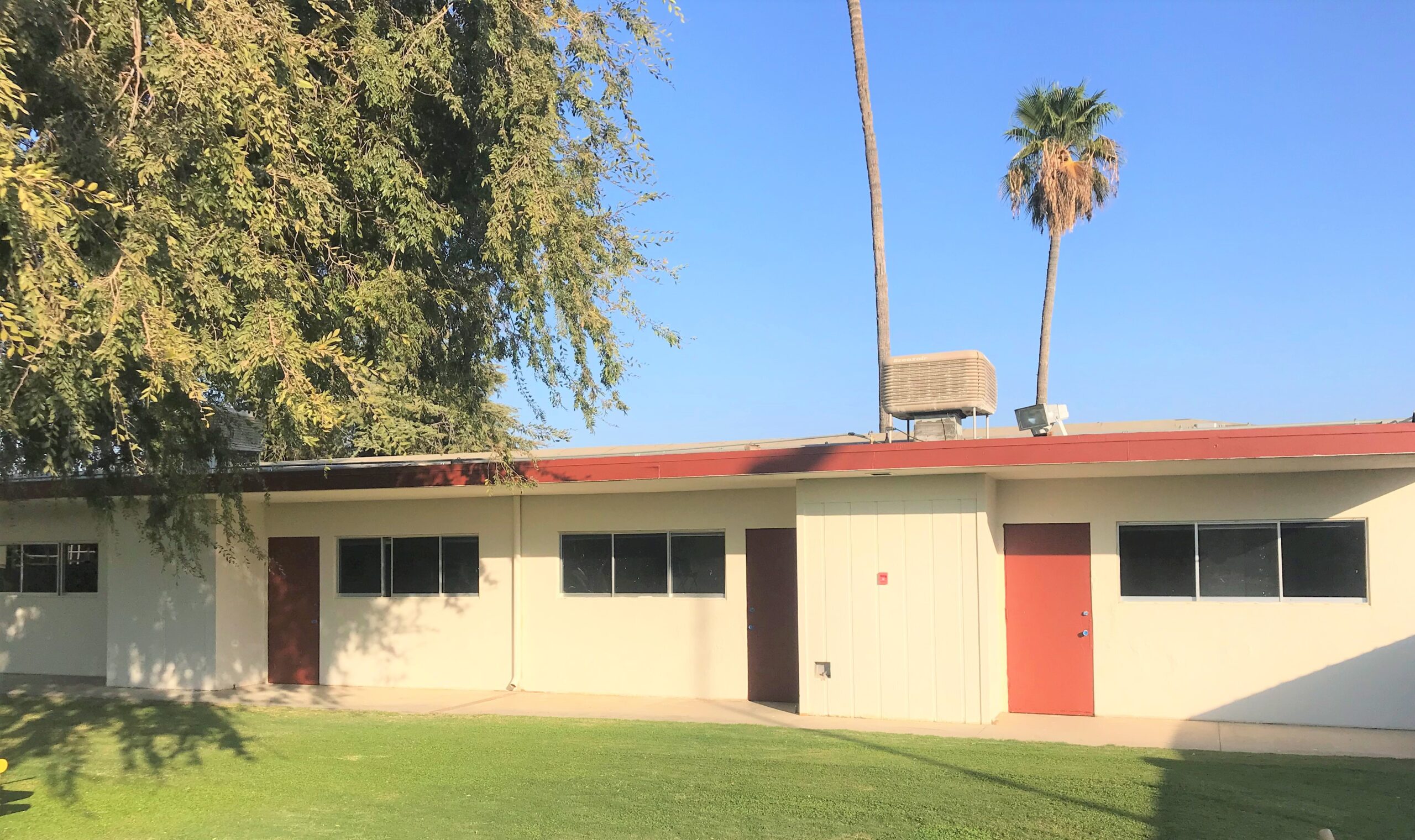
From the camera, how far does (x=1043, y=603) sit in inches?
527

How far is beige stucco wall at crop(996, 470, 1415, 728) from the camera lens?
39.1 feet

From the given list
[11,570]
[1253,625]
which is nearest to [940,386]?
[1253,625]

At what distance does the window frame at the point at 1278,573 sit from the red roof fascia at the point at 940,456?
5.15ft

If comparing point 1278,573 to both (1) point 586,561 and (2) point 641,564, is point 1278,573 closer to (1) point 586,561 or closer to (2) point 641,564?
(2) point 641,564

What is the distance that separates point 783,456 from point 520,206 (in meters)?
4.77

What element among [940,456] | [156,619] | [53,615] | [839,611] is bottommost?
[53,615]

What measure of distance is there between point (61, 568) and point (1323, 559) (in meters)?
18.7

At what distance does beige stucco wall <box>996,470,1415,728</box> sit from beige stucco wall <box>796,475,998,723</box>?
1.37 m

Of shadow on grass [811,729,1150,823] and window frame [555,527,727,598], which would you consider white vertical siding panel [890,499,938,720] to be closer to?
shadow on grass [811,729,1150,823]

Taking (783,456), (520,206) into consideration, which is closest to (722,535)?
(783,456)

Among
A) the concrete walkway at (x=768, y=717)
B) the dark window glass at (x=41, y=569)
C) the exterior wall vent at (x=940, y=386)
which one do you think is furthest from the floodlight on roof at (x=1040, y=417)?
the dark window glass at (x=41, y=569)

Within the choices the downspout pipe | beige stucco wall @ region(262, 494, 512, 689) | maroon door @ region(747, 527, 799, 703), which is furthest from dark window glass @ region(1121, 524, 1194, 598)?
beige stucco wall @ region(262, 494, 512, 689)

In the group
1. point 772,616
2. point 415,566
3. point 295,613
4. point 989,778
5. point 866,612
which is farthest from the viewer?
point 295,613

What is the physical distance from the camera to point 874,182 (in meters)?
20.6
